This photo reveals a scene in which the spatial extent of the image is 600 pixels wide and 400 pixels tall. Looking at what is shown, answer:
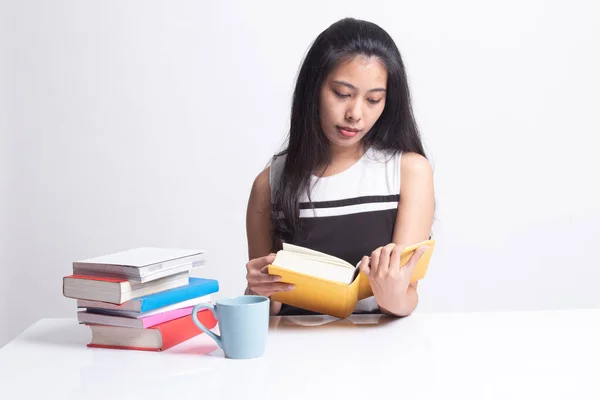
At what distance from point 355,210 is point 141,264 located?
727 millimetres

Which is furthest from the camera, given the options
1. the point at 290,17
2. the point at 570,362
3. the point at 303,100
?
the point at 290,17

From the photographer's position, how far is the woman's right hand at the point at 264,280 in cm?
137

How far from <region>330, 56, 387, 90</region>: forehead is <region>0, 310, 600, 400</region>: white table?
0.58 meters

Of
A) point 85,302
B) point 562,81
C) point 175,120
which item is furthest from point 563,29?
point 85,302

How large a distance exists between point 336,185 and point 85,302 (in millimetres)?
775

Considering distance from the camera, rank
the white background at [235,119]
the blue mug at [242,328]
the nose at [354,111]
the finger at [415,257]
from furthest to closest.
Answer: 1. the white background at [235,119]
2. the nose at [354,111]
3. the finger at [415,257]
4. the blue mug at [242,328]

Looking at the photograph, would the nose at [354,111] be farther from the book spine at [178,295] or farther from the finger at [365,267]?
the book spine at [178,295]

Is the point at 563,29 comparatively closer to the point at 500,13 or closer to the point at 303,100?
the point at 500,13

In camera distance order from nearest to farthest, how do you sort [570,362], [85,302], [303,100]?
[570,362], [85,302], [303,100]

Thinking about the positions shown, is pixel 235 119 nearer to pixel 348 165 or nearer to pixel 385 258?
pixel 348 165

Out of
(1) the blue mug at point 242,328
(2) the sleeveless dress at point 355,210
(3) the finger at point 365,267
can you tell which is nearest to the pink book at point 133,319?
(1) the blue mug at point 242,328

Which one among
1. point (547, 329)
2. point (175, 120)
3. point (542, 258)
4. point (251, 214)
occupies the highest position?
point (175, 120)

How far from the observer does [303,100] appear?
1.78 meters

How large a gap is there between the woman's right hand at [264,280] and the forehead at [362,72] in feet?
1.67
